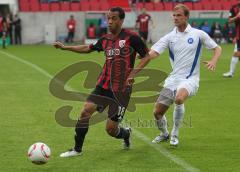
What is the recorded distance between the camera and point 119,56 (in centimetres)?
796

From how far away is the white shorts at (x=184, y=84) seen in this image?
8.49m

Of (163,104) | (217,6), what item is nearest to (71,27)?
(217,6)

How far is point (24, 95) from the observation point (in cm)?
1412

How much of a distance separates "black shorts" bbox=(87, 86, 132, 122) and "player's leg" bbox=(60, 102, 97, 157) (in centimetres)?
A: 11

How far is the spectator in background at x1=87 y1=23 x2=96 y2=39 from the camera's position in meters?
36.9

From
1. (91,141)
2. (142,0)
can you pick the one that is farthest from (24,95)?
(142,0)

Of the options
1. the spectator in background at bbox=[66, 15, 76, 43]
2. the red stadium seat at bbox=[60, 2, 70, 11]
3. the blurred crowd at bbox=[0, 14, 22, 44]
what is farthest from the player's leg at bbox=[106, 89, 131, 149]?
the red stadium seat at bbox=[60, 2, 70, 11]

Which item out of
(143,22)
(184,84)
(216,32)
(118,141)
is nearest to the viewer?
(184,84)

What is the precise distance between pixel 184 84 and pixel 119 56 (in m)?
1.14

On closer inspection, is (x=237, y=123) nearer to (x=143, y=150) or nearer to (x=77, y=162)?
(x=143, y=150)

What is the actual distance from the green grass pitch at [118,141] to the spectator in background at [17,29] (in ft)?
66.7

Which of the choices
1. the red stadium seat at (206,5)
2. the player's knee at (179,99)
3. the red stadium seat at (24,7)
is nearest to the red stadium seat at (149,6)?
the red stadium seat at (206,5)

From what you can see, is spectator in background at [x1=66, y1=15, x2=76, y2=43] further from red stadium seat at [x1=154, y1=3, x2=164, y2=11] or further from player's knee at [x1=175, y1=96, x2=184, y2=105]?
player's knee at [x1=175, y1=96, x2=184, y2=105]

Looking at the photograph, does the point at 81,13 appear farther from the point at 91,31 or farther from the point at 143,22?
the point at 143,22
